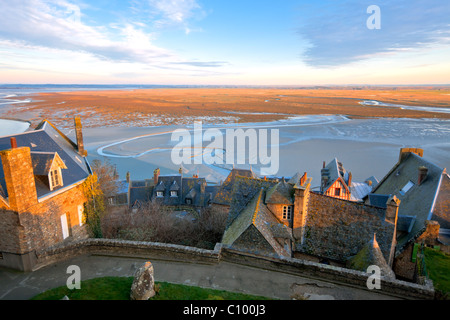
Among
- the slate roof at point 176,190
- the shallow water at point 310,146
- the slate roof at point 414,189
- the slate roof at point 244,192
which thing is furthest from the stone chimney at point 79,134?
the slate roof at point 414,189

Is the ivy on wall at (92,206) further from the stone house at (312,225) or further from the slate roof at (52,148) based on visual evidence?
the stone house at (312,225)

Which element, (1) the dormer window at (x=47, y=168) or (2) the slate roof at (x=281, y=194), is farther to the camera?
(2) the slate roof at (x=281, y=194)

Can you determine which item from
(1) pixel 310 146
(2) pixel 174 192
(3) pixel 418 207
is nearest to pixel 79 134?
(2) pixel 174 192

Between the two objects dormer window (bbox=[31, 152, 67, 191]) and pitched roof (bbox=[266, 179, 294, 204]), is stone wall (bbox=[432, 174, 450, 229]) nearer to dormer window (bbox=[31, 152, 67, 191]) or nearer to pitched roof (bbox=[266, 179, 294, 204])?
pitched roof (bbox=[266, 179, 294, 204])

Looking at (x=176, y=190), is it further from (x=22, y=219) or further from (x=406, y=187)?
(x=406, y=187)
